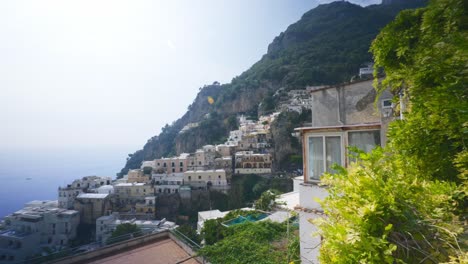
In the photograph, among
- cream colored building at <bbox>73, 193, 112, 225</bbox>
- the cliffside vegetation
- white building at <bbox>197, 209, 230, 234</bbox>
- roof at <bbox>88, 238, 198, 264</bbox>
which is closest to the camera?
the cliffside vegetation

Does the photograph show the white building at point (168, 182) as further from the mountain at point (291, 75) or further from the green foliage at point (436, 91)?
the green foliage at point (436, 91)

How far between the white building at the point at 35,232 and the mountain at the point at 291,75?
31641 millimetres

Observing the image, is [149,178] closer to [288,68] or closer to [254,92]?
[254,92]

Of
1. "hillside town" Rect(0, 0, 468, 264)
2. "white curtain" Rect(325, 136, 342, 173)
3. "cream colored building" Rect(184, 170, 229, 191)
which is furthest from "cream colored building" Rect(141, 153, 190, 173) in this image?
"white curtain" Rect(325, 136, 342, 173)

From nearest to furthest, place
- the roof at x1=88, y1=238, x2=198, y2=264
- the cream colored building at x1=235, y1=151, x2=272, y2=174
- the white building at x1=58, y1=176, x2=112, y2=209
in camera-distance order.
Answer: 1. the roof at x1=88, y1=238, x2=198, y2=264
2. the cream colored building at x1=235, y1=151, x2=272, y2=174
3. the white building at x1=58, y1=176, x2=112, y2=209

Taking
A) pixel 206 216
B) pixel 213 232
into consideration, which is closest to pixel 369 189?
pixel 213 232

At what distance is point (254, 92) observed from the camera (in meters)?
65.8

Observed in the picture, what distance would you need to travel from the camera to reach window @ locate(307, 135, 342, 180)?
4.21 metres

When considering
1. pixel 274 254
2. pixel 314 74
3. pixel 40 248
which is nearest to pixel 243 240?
pixel 274 254

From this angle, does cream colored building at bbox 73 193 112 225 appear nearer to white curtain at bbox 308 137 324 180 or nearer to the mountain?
the mountain

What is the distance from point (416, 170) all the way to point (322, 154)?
204cm

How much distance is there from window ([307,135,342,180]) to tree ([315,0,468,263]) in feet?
4.55

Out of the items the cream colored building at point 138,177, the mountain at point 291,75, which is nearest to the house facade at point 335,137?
the mountain at point 291,75

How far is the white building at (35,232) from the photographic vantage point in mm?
26594
